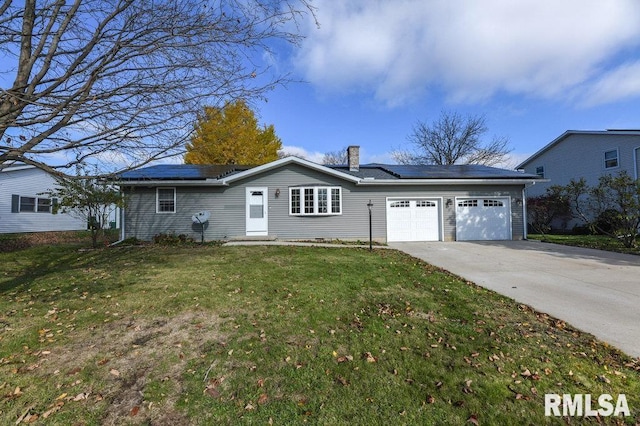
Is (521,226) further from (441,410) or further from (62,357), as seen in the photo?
(62,357)

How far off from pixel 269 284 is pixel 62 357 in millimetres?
3161

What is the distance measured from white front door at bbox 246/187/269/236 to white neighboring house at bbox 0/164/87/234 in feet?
32.2

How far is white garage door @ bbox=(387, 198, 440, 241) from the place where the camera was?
1370cm

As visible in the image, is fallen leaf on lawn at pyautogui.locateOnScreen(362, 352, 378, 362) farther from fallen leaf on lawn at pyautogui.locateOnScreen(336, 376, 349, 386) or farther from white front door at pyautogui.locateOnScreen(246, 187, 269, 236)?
white front door at pyautogui.locateOnScreen(246, 187, 269, 236)

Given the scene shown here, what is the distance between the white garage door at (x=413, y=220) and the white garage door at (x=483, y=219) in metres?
1.06

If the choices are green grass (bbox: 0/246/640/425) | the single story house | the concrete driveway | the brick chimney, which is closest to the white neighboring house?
the single story house

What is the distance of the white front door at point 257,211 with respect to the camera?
526 inches

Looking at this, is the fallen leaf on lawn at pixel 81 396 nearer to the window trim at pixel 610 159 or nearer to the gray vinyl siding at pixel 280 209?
the gray vinyl siding at pixel 280 209

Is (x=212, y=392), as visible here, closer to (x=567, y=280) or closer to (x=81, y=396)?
(x=81, y=396)

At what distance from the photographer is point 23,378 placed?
2.79 metres

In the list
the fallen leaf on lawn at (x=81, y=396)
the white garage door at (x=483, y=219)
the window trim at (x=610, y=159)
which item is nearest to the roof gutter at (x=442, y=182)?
the white garage door at (x=483, y=219)

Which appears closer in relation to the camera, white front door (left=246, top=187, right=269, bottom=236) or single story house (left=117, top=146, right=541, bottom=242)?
single story house (left=117, top=146, right=541, bottom=242)

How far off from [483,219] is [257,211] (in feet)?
33.2

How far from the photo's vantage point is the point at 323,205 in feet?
44.1
